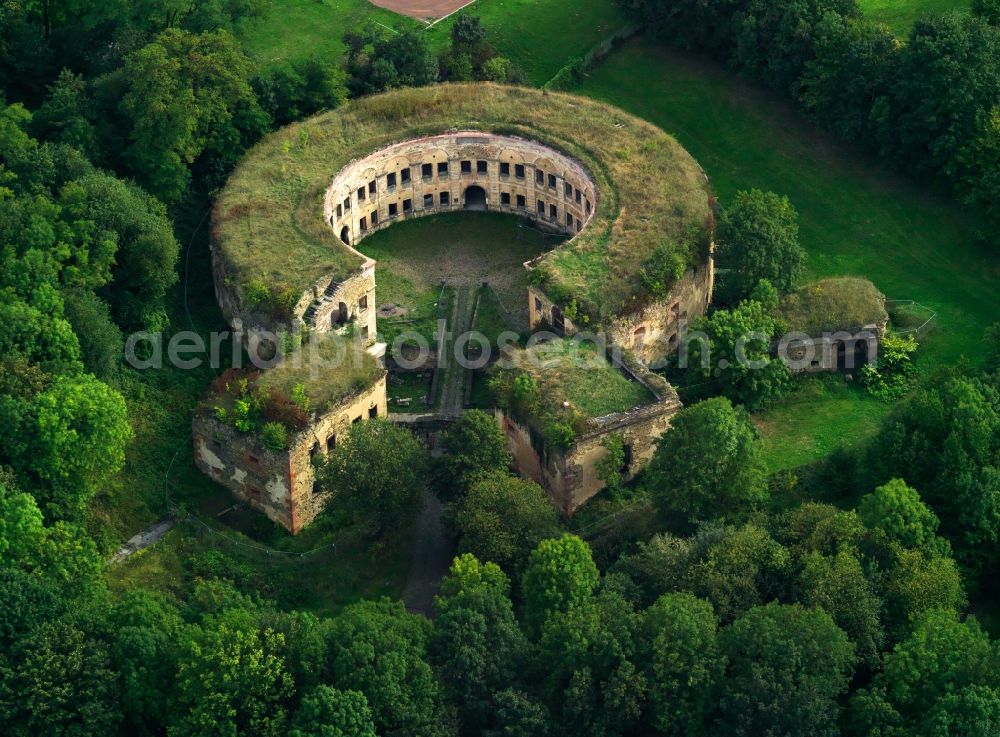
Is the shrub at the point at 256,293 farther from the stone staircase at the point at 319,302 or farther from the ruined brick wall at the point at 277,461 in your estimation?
the ruined brick wall at the point at 277,461

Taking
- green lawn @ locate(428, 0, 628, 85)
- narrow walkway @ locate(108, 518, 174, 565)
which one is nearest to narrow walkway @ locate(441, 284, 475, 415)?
narrow walkway @ locate(108, 518, 174, 565)

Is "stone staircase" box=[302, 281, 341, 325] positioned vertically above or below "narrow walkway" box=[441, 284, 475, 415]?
above

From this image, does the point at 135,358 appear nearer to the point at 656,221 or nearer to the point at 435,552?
the point at 435,552

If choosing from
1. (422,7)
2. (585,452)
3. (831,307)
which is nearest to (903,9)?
(831,307)

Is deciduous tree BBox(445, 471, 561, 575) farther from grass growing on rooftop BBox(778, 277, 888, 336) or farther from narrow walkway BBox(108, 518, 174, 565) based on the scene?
grass growing on rooftop BBox(778, 277, 888, 336)

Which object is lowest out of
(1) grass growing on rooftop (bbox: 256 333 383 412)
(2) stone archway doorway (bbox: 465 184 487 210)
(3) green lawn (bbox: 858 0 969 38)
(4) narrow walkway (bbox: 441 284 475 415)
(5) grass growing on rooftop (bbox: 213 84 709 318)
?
(4) narrow walkway (bbox: 441 284 475 415)

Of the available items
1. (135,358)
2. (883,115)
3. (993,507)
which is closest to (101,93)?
(135,358)
